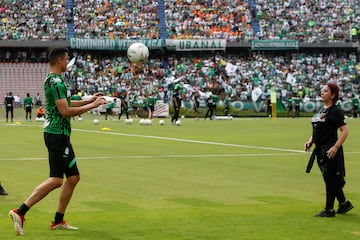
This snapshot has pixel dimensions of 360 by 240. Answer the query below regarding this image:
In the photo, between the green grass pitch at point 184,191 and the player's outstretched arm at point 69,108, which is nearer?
the player's outstretched arm at point 69,108

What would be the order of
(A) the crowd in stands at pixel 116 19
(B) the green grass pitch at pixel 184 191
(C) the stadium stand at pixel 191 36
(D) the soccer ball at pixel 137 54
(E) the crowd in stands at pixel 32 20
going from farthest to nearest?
(A) the crowd in stands at pixel 116 19 < (C) the stadium stand at pixel 191 36 < (E) the crowd in stands at pixel 32 20 < (D) the soccer ball at pixel 137 54 < (B) the green grass pitch at pixel 184 191

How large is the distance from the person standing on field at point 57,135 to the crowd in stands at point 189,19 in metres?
53.8

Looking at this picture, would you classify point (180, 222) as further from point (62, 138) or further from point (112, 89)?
point (112, 89)

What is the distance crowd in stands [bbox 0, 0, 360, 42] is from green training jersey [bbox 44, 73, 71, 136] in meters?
53.8

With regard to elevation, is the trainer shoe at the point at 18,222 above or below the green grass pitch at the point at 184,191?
above

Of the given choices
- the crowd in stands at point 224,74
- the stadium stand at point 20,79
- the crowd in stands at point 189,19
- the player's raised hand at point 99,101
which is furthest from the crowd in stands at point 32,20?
the player's raised hand at point 99,101

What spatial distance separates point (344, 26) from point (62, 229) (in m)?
63.6

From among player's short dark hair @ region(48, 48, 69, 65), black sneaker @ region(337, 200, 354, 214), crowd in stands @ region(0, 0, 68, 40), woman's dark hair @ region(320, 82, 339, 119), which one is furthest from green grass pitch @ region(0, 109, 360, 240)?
crowd in stands @ region(0, 0, 68, 40)

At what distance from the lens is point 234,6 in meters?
70.7

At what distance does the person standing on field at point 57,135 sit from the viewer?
9.96 meters

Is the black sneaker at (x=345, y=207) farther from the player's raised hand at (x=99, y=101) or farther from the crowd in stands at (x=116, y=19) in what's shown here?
the crowd in stands at (x=116, y=19)

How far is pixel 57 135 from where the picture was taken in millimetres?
10055

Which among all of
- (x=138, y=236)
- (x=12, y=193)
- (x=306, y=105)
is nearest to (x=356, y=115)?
(x=306, y=105)

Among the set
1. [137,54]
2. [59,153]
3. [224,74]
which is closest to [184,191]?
[59,153]
